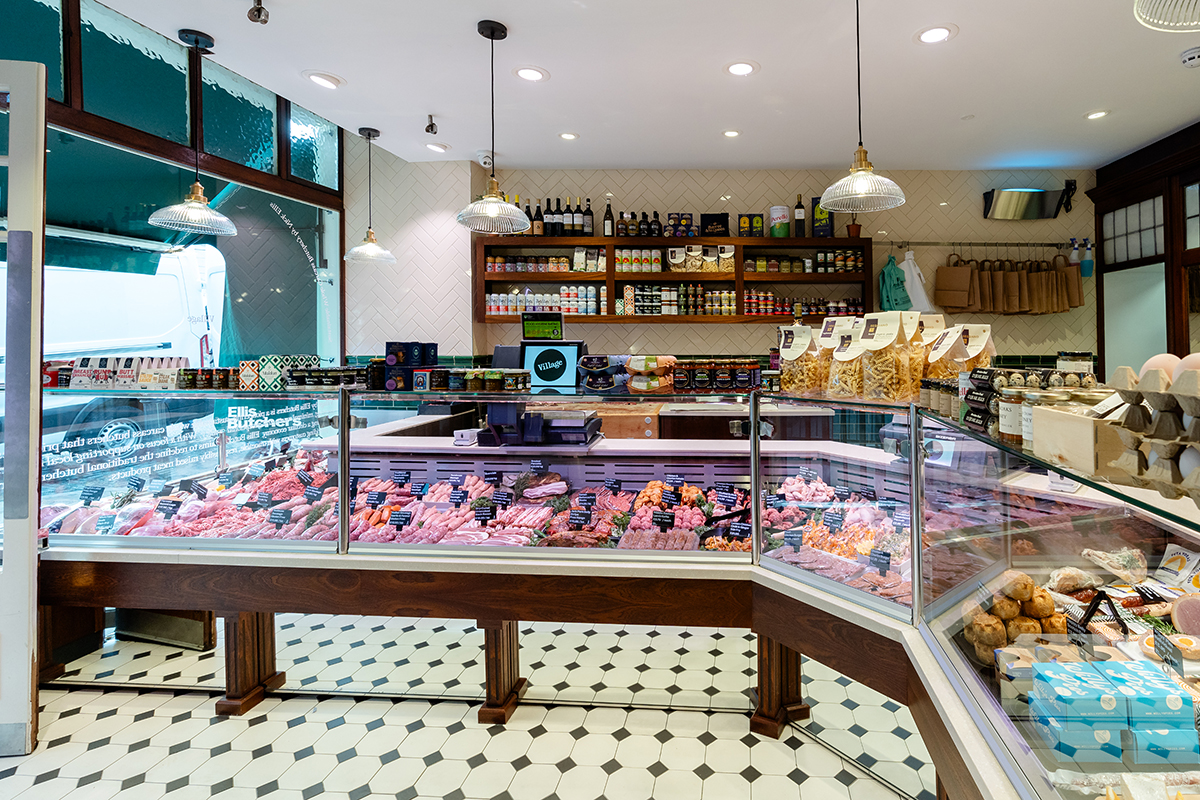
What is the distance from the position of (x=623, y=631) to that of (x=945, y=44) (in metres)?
3.81

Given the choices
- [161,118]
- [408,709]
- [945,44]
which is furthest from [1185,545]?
[161,118]

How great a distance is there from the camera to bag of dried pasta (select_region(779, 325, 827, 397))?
8.14 ft

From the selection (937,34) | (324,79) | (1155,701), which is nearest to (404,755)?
(1155,701)

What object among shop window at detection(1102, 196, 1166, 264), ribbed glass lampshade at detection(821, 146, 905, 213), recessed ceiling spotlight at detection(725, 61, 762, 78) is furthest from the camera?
shop window at detection(1102, 196, 1166, 264)

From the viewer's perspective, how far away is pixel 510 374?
272 cm

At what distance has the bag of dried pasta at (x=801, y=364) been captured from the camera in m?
2.48

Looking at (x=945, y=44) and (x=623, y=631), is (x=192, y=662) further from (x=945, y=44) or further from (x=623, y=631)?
(x=945, y=44)

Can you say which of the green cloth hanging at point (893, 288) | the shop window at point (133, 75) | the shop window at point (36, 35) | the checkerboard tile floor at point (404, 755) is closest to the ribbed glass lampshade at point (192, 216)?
the shop window at point (36, 35)

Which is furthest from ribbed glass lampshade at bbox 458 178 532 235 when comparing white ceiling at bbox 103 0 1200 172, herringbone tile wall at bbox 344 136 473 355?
herringbone tile wall at bbox 344 136 473 355

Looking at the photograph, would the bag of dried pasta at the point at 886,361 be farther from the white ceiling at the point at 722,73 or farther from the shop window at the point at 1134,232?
the shop window at the point at 1134,232

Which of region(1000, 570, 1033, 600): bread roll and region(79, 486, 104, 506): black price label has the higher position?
region(79, 486, 104, 506): black price label

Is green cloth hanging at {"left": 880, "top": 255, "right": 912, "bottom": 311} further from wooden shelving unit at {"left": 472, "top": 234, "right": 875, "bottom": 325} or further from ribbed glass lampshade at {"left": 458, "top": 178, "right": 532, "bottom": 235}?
ribbed glass lampshade at {"left": 458, "top": 178, "right": 532, "bottom": 235}

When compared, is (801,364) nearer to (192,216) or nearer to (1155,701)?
(1155,701)

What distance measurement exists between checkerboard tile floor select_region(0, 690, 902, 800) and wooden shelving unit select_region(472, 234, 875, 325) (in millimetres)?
4018
